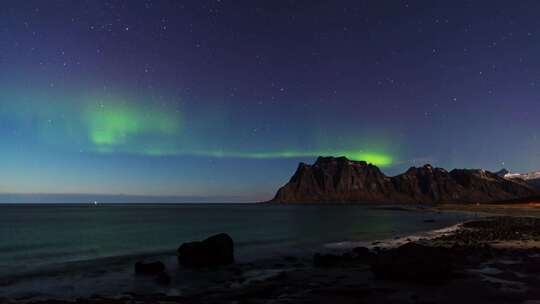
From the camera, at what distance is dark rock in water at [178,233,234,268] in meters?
33.6

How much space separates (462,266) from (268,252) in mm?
20679

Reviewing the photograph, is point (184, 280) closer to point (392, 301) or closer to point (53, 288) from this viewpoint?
point (53, 288)

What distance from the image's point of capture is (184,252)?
115 feet

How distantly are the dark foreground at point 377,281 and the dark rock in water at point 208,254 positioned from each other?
4.58 ft

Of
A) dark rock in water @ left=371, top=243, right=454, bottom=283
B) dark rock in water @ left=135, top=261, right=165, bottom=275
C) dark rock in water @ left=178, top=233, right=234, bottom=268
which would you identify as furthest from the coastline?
dark rock in water @ left=178, top=233, right=234, bottom=268

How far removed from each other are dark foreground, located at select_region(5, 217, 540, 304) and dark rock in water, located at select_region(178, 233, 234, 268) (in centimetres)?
140

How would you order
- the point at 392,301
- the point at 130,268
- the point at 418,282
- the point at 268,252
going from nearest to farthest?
the point at 392,301
the point at 418,282
the point at 130,268
the point at 268,252

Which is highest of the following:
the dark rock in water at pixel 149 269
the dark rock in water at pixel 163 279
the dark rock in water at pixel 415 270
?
the dark rock in water at pixel 415 270

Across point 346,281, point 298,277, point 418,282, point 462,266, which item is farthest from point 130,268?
point 462,266

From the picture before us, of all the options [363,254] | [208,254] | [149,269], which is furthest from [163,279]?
[363,254]

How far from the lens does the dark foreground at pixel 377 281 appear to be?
20.4 meters

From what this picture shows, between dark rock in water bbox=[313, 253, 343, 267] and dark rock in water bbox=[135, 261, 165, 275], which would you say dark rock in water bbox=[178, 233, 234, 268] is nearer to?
dark rock in water bbox=[135, 261, 165, 275]

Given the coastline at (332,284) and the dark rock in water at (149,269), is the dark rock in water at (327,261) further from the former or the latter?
the dark rock in water at (149,269)

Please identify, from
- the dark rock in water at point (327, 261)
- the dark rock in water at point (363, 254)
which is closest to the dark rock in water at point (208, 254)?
the dark rock in water at point (327, 261)
